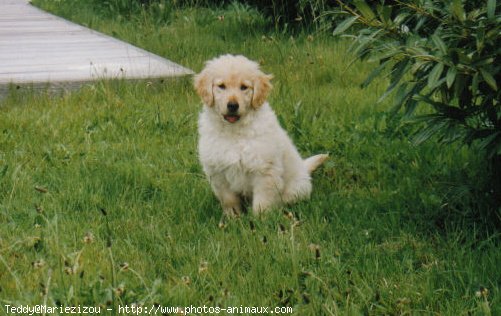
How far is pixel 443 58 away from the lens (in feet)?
8.50

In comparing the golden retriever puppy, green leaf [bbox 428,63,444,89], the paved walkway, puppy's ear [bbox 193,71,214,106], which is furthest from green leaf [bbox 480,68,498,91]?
the paved walkway

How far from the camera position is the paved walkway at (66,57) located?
6125 mm

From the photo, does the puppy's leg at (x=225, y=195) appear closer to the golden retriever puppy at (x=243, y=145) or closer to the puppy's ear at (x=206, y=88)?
the golden retriever puppy at (x=243, y=145)

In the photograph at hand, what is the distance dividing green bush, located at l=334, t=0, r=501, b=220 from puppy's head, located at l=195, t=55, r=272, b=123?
2.86ft

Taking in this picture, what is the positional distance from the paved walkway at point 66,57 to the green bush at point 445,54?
3391 mm

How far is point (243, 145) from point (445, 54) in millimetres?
1420

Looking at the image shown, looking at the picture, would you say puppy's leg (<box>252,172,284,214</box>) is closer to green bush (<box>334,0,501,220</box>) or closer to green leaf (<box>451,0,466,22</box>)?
green bush (<box>334,0,501,220</box>)

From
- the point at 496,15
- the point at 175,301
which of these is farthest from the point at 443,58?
the point at 175,301

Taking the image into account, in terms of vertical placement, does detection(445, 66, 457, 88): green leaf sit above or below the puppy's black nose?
above

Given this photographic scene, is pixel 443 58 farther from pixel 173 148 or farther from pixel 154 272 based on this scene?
pixel 173 148

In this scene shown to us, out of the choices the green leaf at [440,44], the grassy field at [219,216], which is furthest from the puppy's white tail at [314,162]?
the green leaf at [440,44]

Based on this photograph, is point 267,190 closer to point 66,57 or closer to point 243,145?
point 243,145

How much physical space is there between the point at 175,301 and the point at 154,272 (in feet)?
1.06

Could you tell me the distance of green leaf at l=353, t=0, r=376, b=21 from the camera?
2756mm
